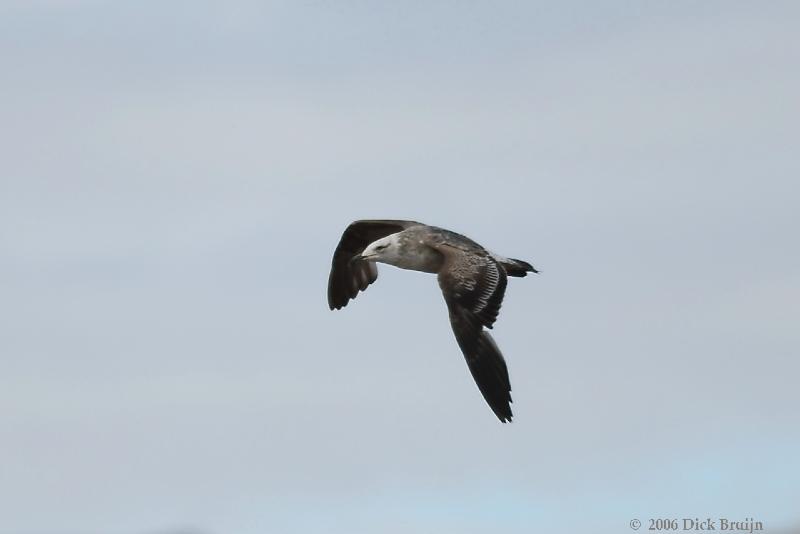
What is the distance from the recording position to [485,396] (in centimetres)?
4459

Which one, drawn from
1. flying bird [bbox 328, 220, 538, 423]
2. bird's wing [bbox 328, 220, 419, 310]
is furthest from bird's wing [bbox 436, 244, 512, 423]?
bird's wing [bbox 328, 220, 419, 310]

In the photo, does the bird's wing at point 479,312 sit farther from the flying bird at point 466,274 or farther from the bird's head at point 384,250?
the bird's head at point 384,250

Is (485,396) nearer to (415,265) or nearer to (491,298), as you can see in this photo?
(491,298)

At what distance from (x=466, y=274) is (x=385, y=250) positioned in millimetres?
3378

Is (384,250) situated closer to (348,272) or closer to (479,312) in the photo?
(479,312)

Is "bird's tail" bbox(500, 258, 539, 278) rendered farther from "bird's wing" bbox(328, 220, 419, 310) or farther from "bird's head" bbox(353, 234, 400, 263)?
"bird's wing" bbox(328, 220, 419, 310)

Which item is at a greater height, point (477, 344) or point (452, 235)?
point (452, 235)

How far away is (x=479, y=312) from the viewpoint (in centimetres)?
4550

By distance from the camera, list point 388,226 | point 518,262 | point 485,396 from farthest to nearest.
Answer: point 388,226
point 518,262
point 485,396

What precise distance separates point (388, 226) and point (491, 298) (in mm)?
7646

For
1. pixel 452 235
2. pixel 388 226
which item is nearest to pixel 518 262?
pixel 452 235

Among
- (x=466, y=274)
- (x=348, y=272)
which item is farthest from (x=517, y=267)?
(x=348, y=272)

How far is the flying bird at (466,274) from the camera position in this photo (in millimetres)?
44844

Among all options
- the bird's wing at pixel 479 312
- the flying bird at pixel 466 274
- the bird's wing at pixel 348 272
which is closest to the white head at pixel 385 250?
the flying bird at pixel 466 274
